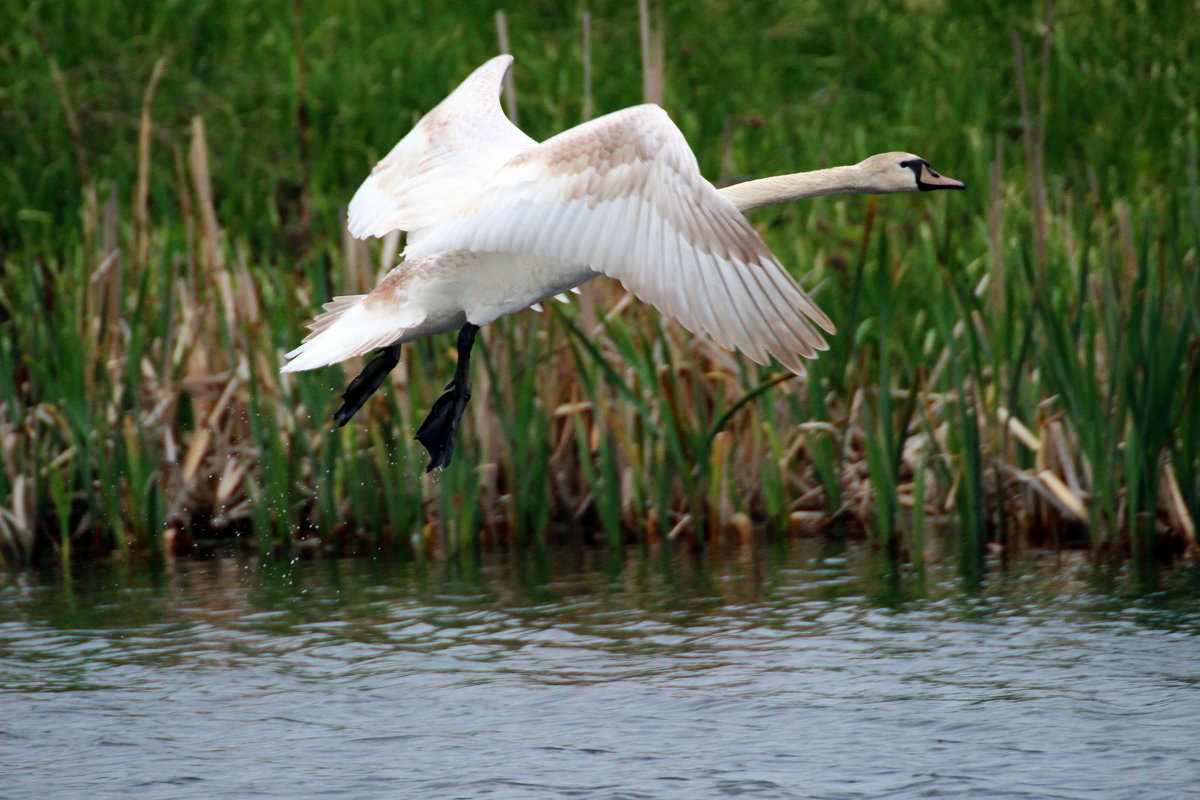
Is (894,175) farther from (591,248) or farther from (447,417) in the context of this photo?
(447,417)

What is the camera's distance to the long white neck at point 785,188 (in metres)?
6.40

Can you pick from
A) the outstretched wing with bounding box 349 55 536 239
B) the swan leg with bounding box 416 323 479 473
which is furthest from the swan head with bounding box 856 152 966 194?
the swan leg with bounding box 416 323 479 473

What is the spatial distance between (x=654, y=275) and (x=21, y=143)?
691 centimetres

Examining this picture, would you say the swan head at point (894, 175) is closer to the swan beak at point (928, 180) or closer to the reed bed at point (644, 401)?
the swan beak at point (928, 180)

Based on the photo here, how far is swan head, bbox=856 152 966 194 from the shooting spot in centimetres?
677

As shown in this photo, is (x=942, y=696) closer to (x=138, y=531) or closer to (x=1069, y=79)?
(x=138, y=531)

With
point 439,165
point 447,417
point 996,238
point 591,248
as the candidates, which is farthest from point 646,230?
point 996,238

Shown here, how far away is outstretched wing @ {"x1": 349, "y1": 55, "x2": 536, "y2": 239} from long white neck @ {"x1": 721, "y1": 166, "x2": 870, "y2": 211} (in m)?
0.86

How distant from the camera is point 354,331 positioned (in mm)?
6090

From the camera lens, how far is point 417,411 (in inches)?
316

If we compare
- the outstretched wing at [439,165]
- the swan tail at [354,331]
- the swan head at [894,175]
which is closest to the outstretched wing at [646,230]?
the swan tail at [354,331]

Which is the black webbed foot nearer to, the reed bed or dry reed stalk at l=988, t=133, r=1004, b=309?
the reed bed

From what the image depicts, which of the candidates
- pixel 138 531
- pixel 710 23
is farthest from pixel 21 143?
pixel 710 23

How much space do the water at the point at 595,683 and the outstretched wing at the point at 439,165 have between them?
154cm
